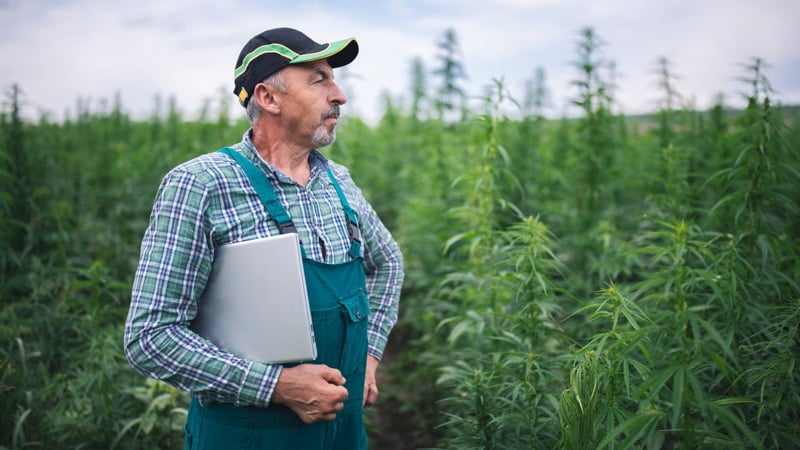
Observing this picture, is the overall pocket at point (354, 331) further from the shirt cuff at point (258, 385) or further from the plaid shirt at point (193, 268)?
the shirt cuff at point (258, 385)

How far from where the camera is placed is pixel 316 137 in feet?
6.89

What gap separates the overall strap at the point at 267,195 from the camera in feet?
6.20

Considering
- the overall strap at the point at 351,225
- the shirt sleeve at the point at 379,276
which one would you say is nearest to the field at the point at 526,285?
the shirt sleeve at the point at 379,276

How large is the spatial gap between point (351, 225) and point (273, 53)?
68 cm

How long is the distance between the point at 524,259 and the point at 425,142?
13.2 ft

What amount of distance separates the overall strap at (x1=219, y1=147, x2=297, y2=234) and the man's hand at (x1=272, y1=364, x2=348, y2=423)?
0.47 metres

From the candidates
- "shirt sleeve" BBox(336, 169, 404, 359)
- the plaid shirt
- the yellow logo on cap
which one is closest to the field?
"shirt sleeve" BBox(336, 169, 404, 359)

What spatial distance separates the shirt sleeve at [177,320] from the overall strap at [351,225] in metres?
0.52

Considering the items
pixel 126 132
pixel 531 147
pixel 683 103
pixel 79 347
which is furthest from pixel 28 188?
pixel 683 103

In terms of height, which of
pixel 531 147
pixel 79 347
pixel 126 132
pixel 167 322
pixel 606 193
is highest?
pixel 126 132

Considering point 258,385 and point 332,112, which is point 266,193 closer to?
point 332,112

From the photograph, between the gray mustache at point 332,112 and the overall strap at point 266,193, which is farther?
the gray mustache at point 332,112

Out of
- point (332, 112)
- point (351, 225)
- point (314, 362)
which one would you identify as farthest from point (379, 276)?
point (332, 112)

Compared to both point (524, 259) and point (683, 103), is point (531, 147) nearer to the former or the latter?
point (683, 103)
